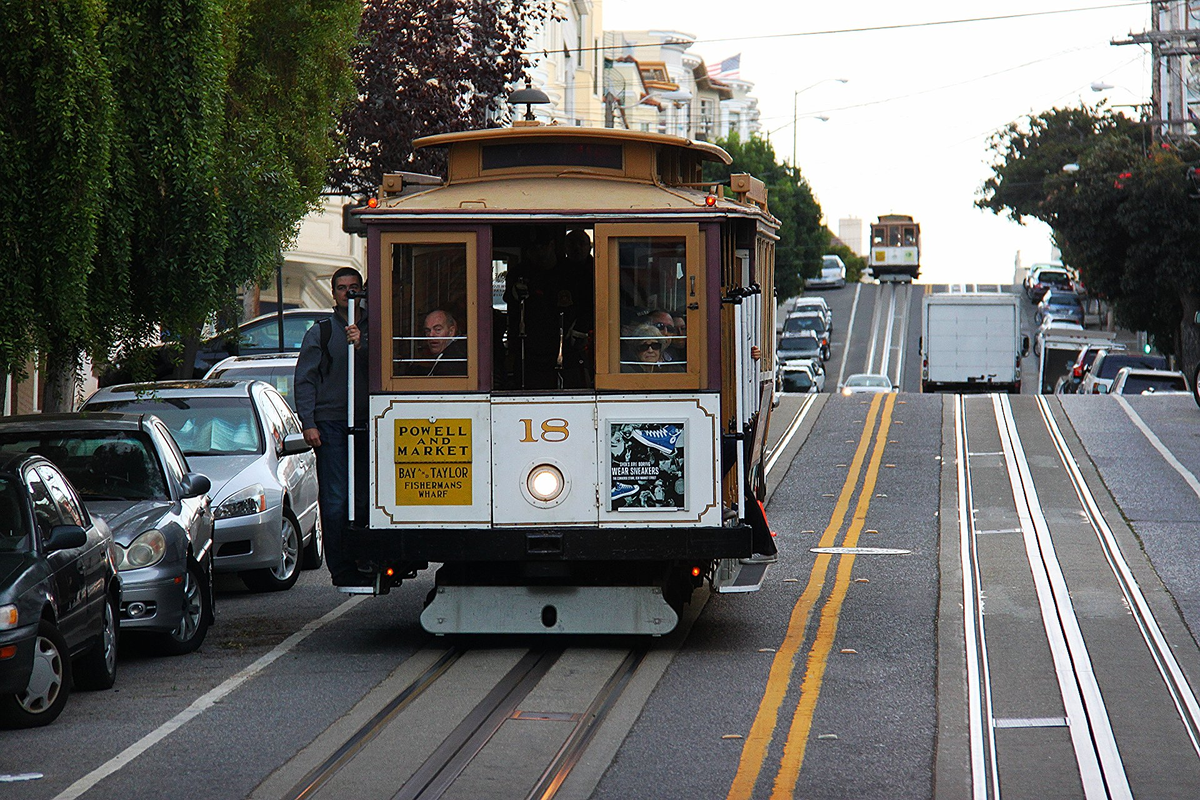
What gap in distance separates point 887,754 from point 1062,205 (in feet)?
132

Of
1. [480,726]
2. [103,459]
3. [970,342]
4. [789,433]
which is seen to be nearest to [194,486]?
[103,459]

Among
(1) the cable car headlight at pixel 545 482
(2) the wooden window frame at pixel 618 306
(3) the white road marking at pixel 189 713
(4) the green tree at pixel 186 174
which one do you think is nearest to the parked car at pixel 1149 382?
(4) the green tree at pixel 186 174

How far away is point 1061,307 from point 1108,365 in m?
37.8

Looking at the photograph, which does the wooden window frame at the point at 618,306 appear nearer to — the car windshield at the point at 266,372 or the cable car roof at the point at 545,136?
the cable car roof at the point at 545,136

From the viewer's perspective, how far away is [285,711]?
8.52 metres

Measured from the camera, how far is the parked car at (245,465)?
498 inches

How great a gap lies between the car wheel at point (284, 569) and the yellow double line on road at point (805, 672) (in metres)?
4.24

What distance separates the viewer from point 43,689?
8.30 meters

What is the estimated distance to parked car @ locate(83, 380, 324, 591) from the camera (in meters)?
12.6

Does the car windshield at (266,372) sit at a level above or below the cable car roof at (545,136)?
below

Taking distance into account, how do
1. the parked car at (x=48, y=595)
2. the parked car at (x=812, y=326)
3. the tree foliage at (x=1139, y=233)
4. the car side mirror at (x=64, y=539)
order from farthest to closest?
the parked car at (x=812, y=326) < the tree foliage at (x=1139, y=233) < the car side mirror at (x=64, y=539) < the parked car at (x=48, y=595)

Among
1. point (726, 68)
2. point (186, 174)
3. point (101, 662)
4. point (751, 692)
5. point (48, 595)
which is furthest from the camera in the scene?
point (726, 68)

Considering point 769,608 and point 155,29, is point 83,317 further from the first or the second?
point 769,608

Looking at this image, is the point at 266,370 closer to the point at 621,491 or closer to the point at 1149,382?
the point at 621,491
